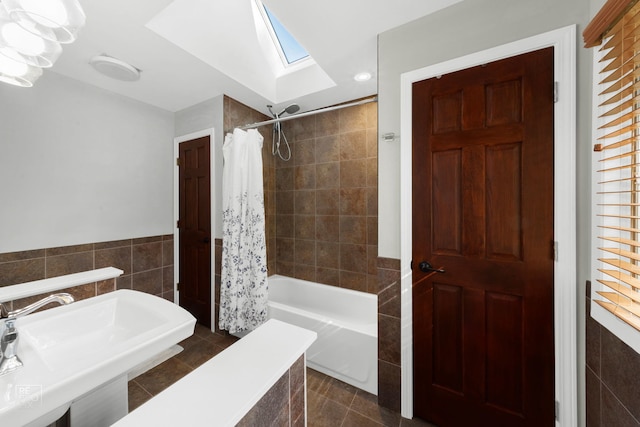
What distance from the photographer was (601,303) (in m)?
0.91

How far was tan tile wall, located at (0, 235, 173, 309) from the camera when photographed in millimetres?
1719

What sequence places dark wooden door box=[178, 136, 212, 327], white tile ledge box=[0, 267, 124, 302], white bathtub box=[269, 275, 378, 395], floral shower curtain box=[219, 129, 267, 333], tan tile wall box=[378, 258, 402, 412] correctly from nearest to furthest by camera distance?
white tile ledge box=[0, 267, 124, 302]
tan tile wall box=[378, 258, 402, 412]
white bathtub box=[269, 275, 378, 395]
floral shower curtain box=[219, 129, 267, 333]
dark wooden door box=[178, 136, 212, 327]

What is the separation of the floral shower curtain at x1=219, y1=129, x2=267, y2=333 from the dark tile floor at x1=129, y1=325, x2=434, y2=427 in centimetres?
41

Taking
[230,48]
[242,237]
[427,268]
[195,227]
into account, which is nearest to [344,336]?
[427,268]

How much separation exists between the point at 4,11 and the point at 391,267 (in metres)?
1.86

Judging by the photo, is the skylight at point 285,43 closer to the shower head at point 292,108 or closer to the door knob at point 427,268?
the shower head at point 292,108

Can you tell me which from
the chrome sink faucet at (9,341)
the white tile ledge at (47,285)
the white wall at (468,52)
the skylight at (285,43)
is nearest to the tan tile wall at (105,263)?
the white tile ledge at (47,285)

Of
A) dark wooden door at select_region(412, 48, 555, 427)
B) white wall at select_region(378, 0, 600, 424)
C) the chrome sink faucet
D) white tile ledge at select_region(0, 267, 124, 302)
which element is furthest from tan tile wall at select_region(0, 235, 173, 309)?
dark wooden door at select_region(412, 48, 555, 427)

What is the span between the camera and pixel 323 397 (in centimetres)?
161

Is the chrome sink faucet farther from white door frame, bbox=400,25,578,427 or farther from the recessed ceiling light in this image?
the recessed ceiling light

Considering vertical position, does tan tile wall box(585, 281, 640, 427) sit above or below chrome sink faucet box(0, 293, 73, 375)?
below

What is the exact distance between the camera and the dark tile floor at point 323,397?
1.41m

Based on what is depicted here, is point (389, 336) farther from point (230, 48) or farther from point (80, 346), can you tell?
point (230, 48)

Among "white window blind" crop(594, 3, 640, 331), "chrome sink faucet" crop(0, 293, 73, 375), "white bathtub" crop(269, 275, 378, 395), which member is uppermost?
"white window blind" crop(594, 3, 640, 331)
